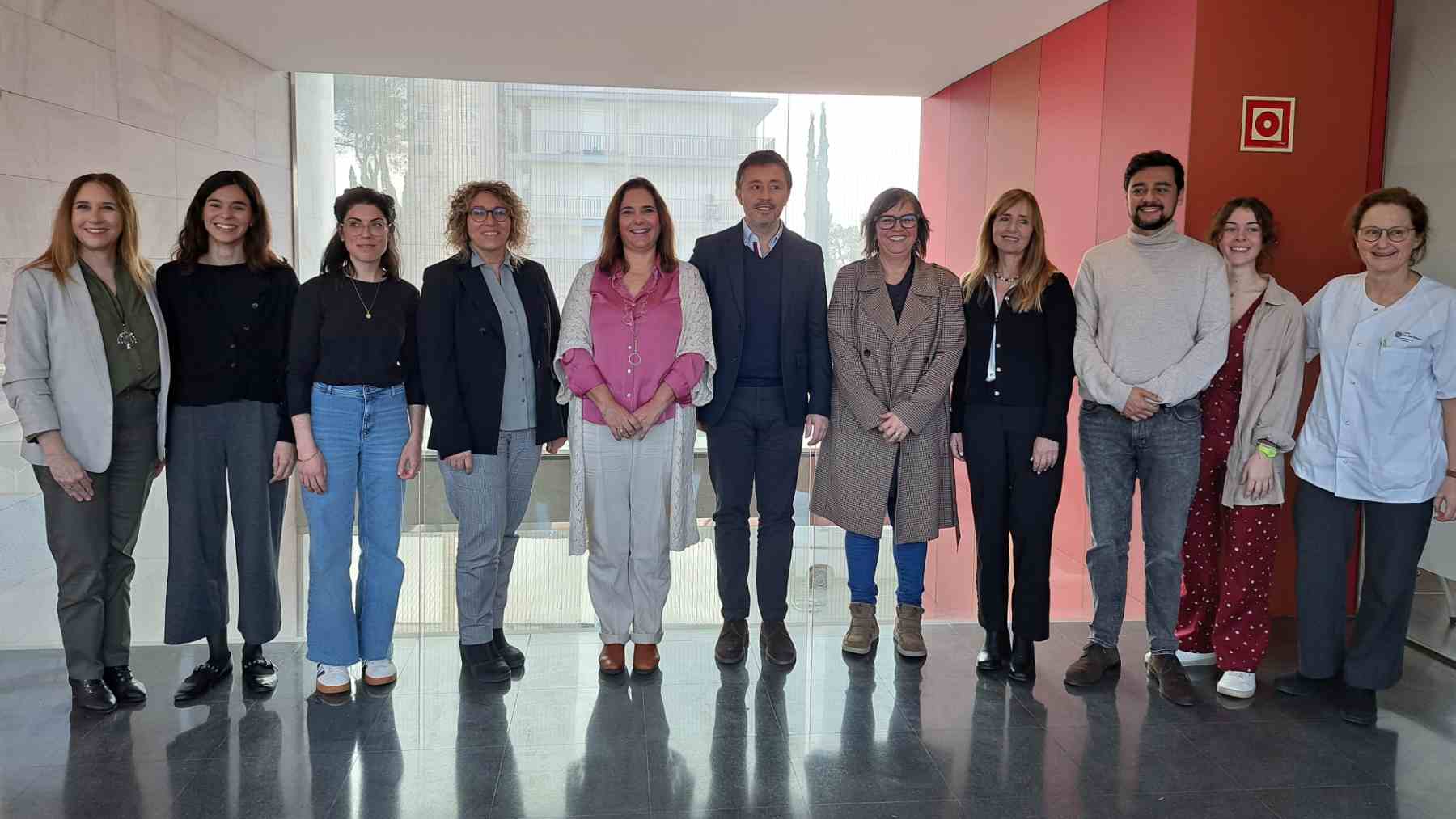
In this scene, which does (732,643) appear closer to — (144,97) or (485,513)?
(485,513)

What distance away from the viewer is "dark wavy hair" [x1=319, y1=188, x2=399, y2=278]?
3.15 metres

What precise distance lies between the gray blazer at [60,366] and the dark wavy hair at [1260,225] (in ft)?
11.5

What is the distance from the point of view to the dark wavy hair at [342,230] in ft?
10.3

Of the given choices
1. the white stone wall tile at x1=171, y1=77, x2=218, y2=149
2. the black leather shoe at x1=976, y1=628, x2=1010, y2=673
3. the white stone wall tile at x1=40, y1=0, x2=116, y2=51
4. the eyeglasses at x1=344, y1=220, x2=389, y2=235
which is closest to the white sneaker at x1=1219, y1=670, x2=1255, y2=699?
the black leather shoe at x1=976, y1=628, x2=1010, y2=673

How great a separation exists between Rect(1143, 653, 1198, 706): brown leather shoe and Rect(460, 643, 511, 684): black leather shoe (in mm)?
2140

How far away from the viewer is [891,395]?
11.7 ft

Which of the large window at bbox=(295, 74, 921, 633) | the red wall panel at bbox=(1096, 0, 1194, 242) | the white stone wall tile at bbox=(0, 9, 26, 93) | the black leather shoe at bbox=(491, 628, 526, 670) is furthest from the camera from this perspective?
the large window at bbox=(295, 74, 921, 633)

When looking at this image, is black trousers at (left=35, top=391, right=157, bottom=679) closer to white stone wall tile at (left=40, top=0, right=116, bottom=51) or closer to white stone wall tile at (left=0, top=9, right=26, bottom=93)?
white stone wall tile at (left=0, top=9, right=26, bottom=93)

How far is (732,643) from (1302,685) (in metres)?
1.90

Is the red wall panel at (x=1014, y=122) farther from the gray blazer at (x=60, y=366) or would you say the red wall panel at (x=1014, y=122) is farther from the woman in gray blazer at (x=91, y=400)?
the gray blazer at (x=60, y=366)

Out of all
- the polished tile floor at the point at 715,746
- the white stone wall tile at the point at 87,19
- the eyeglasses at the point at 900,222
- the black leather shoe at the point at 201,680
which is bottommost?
the polished tile floor at the point at 715,746

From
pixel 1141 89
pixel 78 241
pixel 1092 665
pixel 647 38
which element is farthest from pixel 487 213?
pixel 647 38

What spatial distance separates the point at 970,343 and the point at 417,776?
2137 mm

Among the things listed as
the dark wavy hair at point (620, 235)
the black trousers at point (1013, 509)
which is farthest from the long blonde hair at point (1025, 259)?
the dark wavy hair at point (620, 235)
